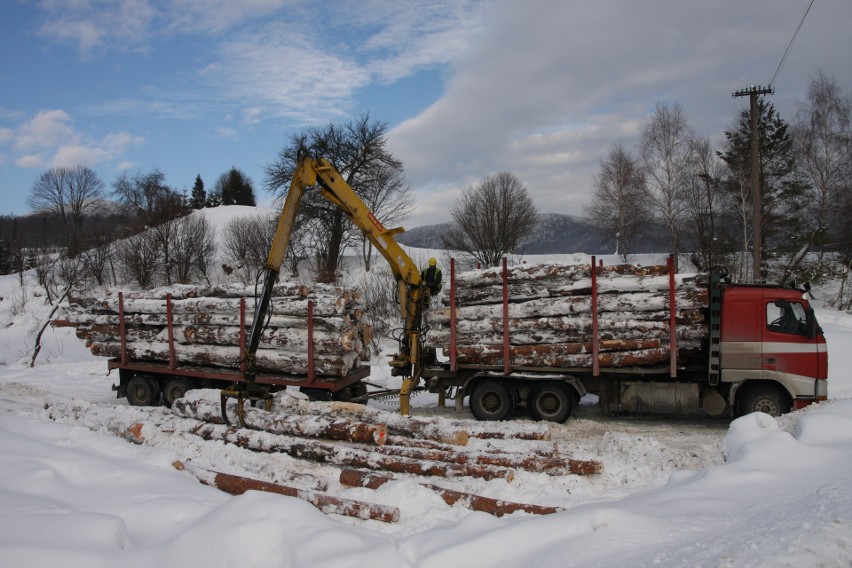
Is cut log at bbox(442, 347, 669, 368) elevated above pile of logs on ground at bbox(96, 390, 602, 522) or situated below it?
above

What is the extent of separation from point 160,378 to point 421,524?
953cm

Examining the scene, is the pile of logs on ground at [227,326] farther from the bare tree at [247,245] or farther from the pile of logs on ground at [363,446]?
the bare tree at [247,245]

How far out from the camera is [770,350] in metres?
9.35

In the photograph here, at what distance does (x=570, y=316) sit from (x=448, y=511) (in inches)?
208

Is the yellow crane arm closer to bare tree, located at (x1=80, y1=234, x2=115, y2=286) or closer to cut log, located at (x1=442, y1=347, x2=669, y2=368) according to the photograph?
cut log, located at (x1=442, y1=347, x2=669, y2=368)

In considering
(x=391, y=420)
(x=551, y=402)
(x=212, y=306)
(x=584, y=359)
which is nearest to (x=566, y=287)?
(x=584, y=359)

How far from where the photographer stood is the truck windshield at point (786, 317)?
30.7 ft

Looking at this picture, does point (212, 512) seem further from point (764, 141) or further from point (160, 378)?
point (764, 141)

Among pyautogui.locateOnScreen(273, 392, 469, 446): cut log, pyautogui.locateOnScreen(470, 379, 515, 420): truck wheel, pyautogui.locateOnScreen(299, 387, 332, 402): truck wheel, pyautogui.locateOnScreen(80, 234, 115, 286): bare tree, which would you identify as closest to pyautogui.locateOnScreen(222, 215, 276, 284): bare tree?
pyautogui.locateOnScreen(80, 234, 115, 286): bare tree

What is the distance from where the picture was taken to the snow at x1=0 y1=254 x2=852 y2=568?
4012mm

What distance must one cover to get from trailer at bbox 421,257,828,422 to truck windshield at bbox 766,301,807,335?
1cm

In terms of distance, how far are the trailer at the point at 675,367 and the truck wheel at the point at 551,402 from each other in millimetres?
18

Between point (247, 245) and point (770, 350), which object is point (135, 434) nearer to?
point (770, 350)

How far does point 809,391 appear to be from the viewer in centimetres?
923
